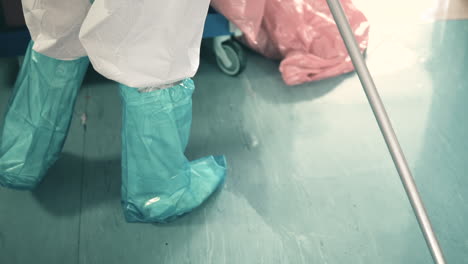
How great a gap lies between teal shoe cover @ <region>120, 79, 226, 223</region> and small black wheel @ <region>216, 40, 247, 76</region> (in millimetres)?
505

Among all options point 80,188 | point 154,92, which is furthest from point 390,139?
point 80,188

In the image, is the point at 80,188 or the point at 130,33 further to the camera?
the point at 80,188

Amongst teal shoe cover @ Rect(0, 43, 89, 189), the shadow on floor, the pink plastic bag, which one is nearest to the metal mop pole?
the shadow on floor

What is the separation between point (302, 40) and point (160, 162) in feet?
2.72

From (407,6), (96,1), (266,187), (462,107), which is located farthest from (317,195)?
(407,6)

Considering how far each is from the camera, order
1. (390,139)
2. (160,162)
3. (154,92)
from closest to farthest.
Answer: (390,139) → (154,92) → (160,162)

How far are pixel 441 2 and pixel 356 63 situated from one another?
1.52 metres

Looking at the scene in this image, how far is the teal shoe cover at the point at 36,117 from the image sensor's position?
4.69 ft

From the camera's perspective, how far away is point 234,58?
6.46 ft

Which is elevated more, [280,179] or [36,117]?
[36,117]

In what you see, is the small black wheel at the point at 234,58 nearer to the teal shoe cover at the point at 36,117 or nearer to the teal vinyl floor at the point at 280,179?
the teal vinyl floor at the point at 280,179

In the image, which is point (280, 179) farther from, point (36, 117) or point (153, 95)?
point (36, 117)

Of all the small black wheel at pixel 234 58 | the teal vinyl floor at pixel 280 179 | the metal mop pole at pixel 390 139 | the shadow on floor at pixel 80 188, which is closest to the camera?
the metal mop pole at pixel 390 139

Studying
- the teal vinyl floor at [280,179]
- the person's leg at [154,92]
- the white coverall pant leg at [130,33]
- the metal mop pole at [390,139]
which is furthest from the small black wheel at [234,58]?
the metal mop pole at [390,139]
